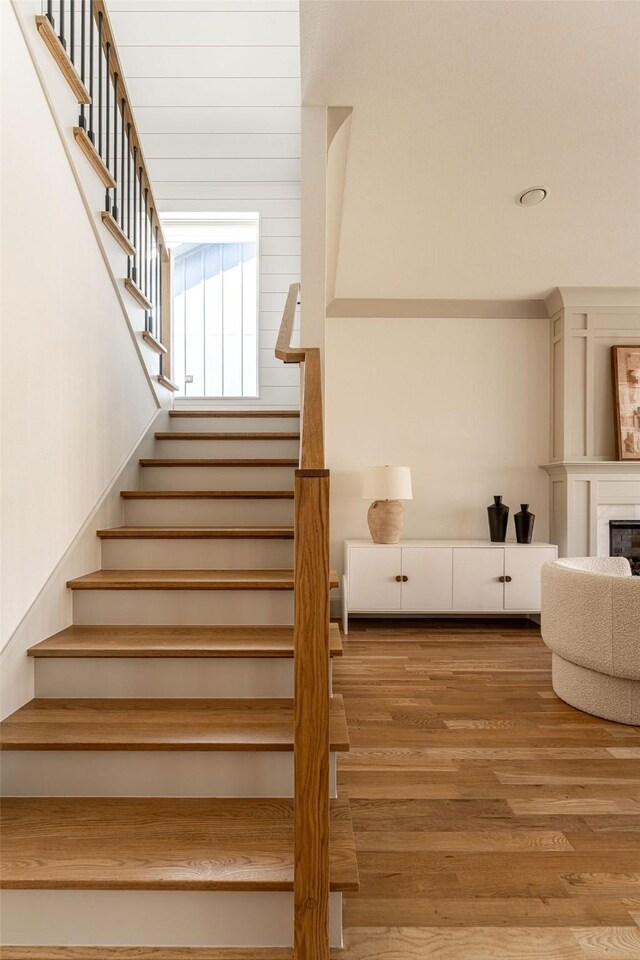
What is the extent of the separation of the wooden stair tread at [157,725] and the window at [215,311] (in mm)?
3676

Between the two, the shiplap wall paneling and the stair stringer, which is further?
the shiplap wall paneling

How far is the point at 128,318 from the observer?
10.1 feet

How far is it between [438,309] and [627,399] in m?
1.66

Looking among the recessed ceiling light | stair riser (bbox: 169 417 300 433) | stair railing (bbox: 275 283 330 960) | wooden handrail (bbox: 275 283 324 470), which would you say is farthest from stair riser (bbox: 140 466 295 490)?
the recessed ceiling light

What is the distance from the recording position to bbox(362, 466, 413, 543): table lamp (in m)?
4.38

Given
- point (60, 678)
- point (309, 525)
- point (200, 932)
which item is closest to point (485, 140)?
point (309, 525)

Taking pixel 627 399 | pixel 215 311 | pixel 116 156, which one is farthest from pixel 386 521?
pixel 116 156

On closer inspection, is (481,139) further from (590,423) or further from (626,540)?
(626,540)

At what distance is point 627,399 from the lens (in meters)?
4.70

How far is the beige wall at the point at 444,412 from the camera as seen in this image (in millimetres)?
4980

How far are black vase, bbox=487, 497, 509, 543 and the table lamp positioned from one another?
0.75 metres

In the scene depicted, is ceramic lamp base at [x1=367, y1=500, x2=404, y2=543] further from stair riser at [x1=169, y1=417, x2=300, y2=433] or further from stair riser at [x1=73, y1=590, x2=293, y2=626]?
stair riser at [x1=73, y1=590, x2=293, y2=626]

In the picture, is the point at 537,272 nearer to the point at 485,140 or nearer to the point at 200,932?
the point at 485,140

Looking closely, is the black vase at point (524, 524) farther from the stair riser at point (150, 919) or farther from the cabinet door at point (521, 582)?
the stair riser at point (150, 919)
